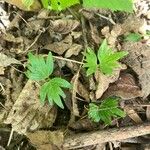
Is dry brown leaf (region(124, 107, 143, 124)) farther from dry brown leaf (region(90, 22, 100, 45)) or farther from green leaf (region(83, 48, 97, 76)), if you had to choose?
dry brown leaf (region(90, 22, 100, 45))

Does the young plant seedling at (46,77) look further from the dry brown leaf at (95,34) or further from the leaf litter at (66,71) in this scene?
the dry brown leaf at (95,34)

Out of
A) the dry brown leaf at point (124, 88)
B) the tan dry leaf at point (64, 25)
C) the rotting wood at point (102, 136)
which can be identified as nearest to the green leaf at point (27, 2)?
the tan dry leaf at point (64, 25)

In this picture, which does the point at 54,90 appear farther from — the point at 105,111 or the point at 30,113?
the point at 105,111

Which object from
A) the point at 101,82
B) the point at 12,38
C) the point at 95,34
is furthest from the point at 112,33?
the point at 12,38

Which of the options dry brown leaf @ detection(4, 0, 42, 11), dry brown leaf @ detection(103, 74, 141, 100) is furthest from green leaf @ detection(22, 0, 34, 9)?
dry brown leaf @ detection(103, 74, 141, 100)

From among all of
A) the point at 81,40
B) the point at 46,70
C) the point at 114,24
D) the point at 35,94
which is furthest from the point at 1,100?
the point at 114,24
